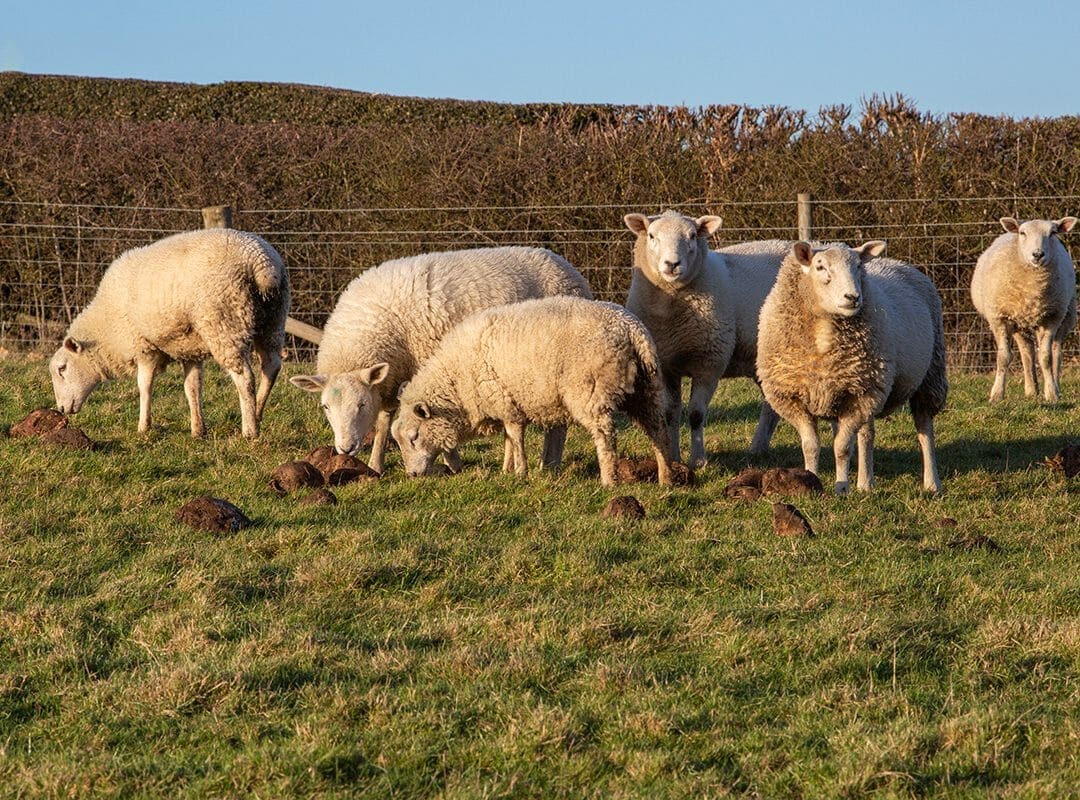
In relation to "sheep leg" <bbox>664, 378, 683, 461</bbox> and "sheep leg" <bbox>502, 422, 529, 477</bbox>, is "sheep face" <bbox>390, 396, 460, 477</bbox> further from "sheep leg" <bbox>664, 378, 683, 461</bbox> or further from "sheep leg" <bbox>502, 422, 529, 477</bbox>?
"sheep leg" <bbox>664, 378, 683, 461</bbox>

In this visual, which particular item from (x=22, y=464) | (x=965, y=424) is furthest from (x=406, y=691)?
(x=965, y=424)

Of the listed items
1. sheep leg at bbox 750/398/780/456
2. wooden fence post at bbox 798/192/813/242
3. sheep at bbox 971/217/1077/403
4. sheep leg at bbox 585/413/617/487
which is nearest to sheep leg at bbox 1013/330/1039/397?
sheep at bbox 971/217/1077/403

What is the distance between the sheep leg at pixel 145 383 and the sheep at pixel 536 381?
2.29 meters

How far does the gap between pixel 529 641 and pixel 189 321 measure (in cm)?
561

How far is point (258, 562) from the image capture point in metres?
6.18

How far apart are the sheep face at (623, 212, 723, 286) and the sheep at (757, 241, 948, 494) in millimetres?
1001

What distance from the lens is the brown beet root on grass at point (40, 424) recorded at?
905 cm

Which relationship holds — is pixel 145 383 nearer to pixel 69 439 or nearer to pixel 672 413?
pixel 69 439

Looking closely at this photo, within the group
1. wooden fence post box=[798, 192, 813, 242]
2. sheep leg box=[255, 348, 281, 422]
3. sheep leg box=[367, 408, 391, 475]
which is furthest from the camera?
wooden fence post box=[798, 192, 813, 242]

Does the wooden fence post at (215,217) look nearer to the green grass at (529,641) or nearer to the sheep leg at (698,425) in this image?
the green grass at (529,641)

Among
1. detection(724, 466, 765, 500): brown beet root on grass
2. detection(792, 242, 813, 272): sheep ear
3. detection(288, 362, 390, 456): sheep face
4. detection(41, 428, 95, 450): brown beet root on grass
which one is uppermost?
detection(792, 242, 813, 272): sheep ear

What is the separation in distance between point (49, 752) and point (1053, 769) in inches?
122

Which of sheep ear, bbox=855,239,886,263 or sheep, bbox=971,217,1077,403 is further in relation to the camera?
sheep, bbox=971,217,1077,403

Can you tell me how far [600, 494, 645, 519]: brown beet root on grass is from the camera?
23.0ft
